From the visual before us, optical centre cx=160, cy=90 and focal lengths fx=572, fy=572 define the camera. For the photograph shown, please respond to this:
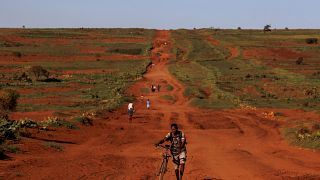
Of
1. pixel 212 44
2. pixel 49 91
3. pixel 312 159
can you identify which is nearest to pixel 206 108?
pixel 49 91

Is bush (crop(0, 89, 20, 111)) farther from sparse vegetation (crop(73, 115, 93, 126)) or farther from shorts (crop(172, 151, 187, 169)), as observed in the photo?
shorts (crop(172, 151, 187, 169))

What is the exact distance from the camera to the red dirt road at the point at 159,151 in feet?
55.7

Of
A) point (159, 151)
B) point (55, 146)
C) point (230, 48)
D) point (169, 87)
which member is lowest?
point (169, 87)

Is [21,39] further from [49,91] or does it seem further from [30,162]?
[30,162]

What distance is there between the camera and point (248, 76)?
6681cm

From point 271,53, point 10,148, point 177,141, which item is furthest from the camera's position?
point 271,53

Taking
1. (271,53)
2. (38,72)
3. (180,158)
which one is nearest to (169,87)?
(38,72)

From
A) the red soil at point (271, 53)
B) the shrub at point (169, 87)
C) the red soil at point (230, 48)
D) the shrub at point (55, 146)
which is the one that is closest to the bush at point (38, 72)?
the shrub at point (169, 87)

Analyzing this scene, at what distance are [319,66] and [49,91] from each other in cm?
4321

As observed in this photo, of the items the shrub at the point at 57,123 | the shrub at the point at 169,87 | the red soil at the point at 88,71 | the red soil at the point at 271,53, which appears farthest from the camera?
the red soil at the point at 271,53

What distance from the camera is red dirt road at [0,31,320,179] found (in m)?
17.0

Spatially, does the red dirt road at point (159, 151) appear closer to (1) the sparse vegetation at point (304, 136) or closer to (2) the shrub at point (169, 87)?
(1) the sparse vegetation at point (304, 136)

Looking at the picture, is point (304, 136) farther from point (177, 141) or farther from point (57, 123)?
point (177, 141)

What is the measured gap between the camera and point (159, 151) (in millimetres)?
23234
